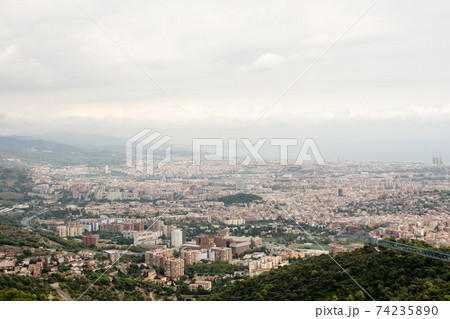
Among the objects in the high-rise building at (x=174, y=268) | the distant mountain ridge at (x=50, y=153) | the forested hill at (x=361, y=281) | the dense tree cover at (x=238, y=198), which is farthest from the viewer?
the distant mountain ridge at (x=50, y=153)

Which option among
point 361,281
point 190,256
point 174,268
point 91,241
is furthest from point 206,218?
point 361,281

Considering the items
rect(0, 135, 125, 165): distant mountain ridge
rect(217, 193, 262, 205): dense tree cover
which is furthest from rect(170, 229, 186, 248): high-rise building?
rect(0, 135, 125, 165): distant mountain ridge

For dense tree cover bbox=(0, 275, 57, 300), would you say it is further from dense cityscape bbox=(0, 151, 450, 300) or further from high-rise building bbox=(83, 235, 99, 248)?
high-rise building bbox=(83, 235, 99, 248)

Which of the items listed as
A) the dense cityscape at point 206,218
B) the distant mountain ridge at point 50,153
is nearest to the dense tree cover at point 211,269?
the dense cityscape at point 206,218

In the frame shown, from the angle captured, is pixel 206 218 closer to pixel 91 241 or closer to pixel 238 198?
pixel 238 198

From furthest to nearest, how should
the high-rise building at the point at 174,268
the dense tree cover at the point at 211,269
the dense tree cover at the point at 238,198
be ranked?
the dense tree cover at the point at 238,198, the dense tree cover at the point at 211,269, the high-rise building at the point at 174,268

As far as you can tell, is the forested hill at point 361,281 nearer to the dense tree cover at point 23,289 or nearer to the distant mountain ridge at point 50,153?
the dense tree cover at point 23,289
